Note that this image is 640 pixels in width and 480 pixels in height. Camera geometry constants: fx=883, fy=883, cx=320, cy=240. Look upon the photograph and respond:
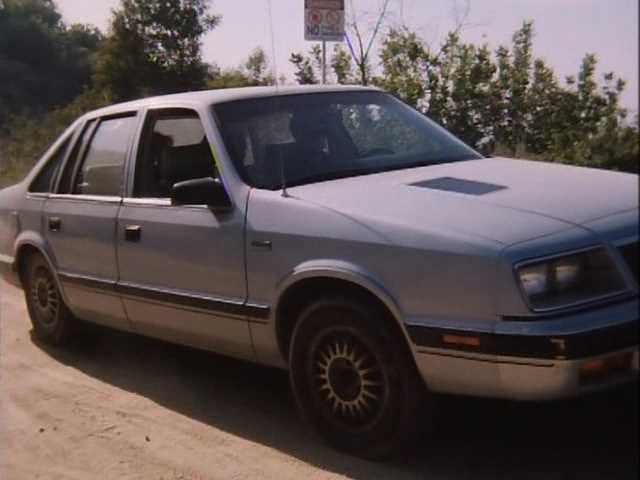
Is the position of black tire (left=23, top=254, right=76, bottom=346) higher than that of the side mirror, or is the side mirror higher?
the side mirror

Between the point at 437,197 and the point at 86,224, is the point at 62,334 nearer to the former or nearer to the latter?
the point at 86,224

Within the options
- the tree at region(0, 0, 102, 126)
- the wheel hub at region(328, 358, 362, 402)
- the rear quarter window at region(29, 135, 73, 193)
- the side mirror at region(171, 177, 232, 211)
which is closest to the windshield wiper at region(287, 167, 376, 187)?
the side mirror at region(171, 177, 232, 211)

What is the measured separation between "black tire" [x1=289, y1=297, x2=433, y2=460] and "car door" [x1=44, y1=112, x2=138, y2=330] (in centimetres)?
157

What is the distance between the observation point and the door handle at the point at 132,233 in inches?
185

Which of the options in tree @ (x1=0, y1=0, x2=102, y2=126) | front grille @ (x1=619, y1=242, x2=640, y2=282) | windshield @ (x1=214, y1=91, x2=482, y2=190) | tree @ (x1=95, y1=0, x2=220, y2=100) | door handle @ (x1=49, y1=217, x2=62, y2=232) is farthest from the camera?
tree @ (x1=0, y1=0, x2=102, y2=126)

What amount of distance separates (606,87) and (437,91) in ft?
9.15

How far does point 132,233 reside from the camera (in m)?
4.73

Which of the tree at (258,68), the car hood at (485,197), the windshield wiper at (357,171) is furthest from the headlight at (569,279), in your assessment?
the tree at (258,68)

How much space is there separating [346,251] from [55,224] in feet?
8.61

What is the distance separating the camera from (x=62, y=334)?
5.80 m

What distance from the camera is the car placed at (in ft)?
9.77

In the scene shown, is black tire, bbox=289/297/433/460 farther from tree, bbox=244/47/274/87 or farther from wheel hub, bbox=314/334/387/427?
tree, bbox=244/47/274/87

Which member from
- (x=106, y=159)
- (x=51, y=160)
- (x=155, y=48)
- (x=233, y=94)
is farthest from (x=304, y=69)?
(x=155, y=48)

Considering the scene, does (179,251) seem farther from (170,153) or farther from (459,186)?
(459,186)
